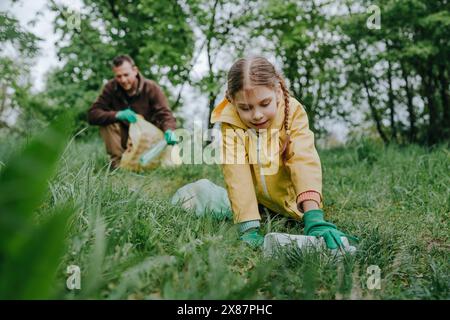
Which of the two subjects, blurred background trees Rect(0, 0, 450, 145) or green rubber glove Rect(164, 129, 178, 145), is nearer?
A: green rubber glove Rect(164, 129, 178, 145)

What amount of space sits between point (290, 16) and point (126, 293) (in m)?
4.86

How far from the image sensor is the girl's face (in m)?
2.00

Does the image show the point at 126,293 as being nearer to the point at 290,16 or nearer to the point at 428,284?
the point at 428,284

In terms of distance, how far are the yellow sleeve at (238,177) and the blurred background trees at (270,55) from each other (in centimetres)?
328

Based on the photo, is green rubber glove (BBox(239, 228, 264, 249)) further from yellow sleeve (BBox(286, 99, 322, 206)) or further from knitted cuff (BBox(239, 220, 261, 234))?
yellow sleeve (BBox(286, 99, 322, 206))

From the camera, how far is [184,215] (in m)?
1.96

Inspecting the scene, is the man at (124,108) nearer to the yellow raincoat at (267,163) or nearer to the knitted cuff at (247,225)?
the yellow raincoat at (267,163)

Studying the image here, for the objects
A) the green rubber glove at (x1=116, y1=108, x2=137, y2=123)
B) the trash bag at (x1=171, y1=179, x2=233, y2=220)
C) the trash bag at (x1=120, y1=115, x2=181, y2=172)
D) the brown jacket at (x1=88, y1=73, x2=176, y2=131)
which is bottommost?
the trash bag at (x1=171, y1=179, x2=233, y2=220)

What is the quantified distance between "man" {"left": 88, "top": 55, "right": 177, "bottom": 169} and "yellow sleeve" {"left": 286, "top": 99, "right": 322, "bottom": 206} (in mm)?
2268

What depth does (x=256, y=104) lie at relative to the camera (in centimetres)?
201

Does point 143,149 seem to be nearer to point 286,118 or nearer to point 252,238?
point 286,118

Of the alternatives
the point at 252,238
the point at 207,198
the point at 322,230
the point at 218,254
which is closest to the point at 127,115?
the point at 207,198

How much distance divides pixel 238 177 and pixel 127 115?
2.45m

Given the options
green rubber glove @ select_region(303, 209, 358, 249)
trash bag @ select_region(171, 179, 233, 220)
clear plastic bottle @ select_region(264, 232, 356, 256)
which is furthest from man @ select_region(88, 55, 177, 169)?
clear plastic bottle @ select_region(264, 232, 356, 256)
